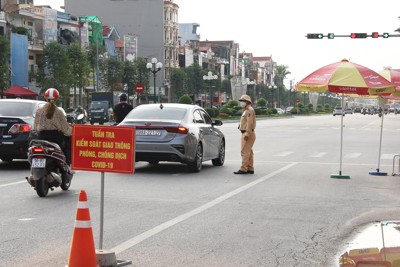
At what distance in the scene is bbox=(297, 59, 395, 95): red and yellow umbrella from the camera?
536 inches

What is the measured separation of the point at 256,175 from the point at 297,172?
137 centimetres

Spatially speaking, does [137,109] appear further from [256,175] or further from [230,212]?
[230,212]

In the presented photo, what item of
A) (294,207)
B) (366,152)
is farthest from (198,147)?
(366,152)

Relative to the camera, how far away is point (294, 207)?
385 inches

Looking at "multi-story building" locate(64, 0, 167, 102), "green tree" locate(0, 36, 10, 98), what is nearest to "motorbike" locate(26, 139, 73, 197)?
"green tree" locate(0, 36, 10, 98)

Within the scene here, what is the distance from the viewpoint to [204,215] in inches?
350

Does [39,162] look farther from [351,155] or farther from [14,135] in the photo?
[351,155]

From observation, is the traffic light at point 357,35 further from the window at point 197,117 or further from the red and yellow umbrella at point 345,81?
the red and yellow umbrella at point 345,81

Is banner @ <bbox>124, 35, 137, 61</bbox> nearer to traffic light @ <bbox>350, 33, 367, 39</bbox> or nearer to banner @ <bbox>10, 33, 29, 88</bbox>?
banner @ <bbox>10, 33, 29, 88</bbox>

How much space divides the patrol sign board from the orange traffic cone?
67 centimetres

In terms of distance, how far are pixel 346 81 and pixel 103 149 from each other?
8253mm

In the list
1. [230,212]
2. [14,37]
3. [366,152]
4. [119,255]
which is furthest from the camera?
[14,37]

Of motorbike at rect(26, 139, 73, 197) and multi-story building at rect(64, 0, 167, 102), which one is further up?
multi-story building at rect(64, 0, 167, 102)

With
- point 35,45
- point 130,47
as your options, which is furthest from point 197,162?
point 130,47
